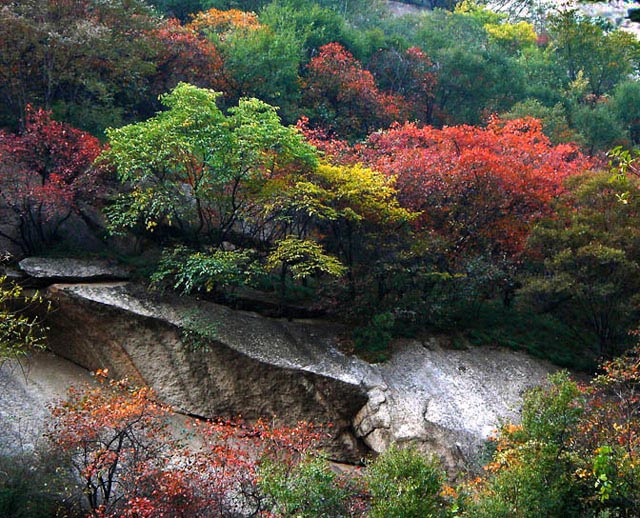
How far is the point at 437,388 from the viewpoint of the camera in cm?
1630

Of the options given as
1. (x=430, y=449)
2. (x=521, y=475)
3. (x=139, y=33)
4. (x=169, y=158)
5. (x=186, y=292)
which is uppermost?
(x=139, y=33)

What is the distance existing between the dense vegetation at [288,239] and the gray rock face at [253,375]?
0.94 meters

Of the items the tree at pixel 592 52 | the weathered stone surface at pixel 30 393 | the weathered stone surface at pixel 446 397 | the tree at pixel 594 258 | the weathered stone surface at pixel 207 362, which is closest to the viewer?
the weathered stone surface at pixel 30 393

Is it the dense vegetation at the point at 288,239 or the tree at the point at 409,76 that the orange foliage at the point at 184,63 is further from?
the tree at the point at 409,76

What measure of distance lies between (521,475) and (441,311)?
7681 mm

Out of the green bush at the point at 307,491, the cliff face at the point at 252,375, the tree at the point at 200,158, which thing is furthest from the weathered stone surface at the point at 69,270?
the green bush at the point at 307,491

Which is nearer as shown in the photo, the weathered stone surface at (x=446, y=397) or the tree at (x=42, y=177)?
the weathered stone surface at (x=446, y=397)

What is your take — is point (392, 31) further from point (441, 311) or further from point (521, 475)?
point (521, 475)

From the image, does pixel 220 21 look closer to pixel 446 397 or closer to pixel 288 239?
pixel 288 239

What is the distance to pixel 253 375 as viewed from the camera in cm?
1583

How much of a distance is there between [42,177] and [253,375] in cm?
825

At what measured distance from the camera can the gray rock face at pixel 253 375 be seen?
15.7 m

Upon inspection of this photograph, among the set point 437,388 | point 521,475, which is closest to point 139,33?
point 437,388

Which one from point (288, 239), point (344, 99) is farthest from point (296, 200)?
point (344, 99)
